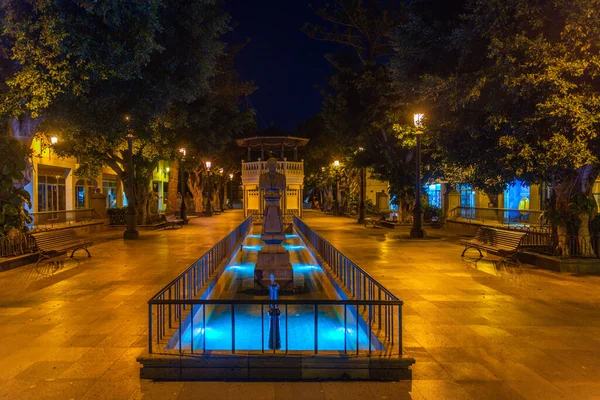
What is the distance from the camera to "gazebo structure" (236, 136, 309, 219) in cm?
3203

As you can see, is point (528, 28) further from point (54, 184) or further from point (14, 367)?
point (54, 184)

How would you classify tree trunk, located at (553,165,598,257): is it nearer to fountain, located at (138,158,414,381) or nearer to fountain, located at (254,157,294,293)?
fountain, located at (138,158,414,381)

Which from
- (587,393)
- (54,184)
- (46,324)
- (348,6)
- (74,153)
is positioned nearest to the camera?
(587,393)

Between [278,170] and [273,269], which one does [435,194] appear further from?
[273,269]

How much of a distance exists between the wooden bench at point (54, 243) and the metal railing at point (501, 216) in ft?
54.8

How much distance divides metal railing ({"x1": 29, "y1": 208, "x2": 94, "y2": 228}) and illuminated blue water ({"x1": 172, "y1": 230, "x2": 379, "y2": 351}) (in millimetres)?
13218

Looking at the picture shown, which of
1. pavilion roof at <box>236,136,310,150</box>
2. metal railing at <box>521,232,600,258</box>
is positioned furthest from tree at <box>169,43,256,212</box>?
metal railing at <box>521,232,600,258</box>

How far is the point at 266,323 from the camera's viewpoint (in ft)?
27.8

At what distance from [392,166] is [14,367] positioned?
22652 millimetres

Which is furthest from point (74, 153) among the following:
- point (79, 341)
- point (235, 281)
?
point (79, 341)

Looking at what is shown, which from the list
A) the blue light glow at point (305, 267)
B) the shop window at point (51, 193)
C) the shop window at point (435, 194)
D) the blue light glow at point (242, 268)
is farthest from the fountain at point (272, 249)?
the shop window at point (435, 194)

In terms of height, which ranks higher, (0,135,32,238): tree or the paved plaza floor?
(0,135,32,238): tree

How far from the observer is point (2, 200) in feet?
45.1

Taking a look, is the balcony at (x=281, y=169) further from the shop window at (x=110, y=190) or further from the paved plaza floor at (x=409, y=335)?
the paved plaza floor at (x=409, y=335)
